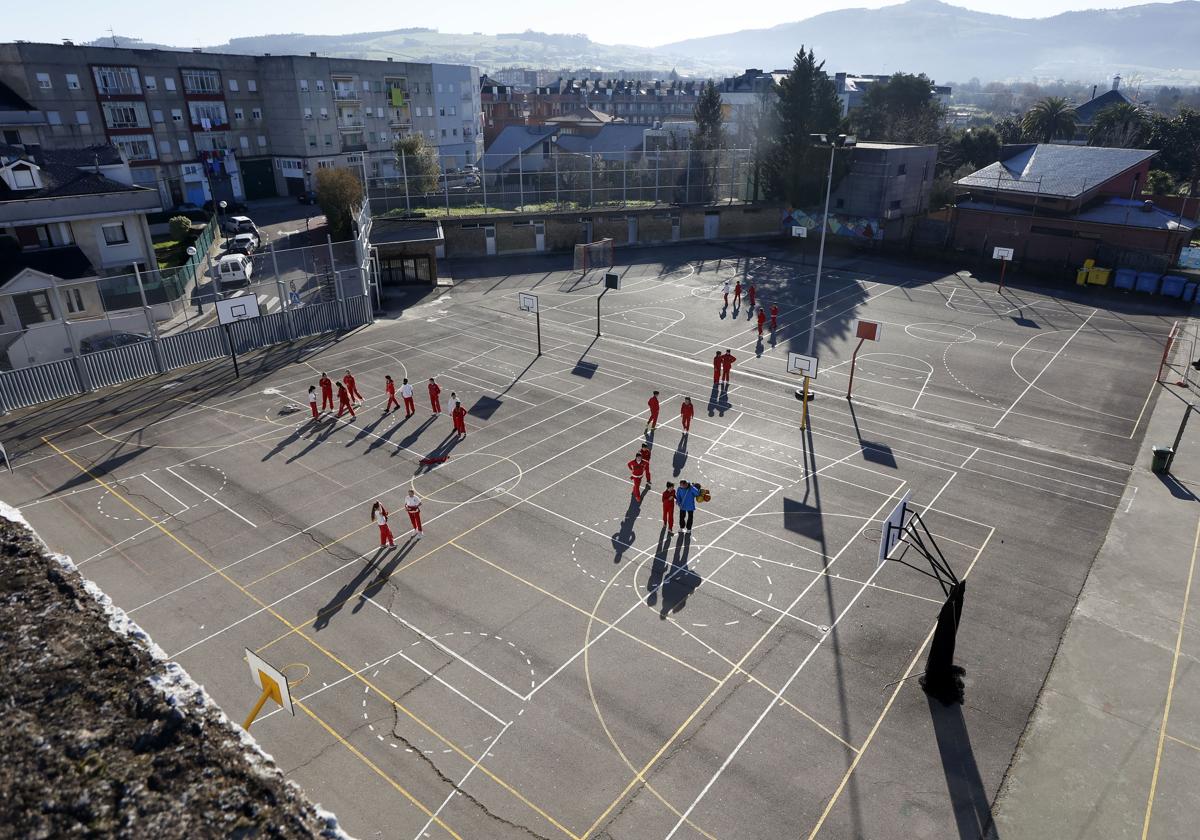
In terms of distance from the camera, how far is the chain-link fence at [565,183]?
49.9 m

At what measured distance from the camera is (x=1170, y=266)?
44312 mm

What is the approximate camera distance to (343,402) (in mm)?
26062

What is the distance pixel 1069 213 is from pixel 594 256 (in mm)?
31601

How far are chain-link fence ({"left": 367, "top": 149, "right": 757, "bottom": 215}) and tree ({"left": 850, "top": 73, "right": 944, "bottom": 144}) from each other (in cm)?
3000

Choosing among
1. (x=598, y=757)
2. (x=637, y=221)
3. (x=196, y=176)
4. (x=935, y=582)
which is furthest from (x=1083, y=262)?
(x=196, y=176)

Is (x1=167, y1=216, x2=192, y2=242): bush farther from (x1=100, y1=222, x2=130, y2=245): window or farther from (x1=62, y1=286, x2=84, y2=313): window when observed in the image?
(x1=62, y1=286, x2=84, y2=313): window

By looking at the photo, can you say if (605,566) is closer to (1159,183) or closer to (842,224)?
(842,224)

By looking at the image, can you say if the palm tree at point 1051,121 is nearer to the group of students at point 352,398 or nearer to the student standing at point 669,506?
the group of students at point 352,398

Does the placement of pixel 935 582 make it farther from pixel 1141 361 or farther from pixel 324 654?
pixel 1141 361

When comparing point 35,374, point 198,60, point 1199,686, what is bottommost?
point 1199,686

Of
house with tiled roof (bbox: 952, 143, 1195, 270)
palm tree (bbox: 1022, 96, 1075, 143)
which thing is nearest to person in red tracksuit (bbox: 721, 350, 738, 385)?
house with tiled roof (bbox: 952, 143, 1195, 270)

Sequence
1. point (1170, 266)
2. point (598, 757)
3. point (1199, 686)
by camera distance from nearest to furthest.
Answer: point (598, 757) → point (1199, 686) → point (1170, 266)

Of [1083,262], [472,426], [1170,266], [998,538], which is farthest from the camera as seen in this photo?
[1083,262]

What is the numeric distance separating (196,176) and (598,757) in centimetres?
7311
